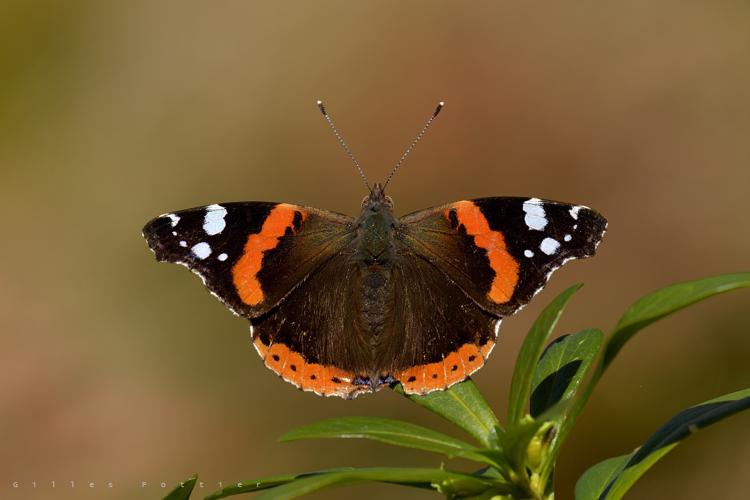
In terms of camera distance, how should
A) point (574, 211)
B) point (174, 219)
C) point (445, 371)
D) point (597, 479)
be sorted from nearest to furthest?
point (597, 479) → point (445, 371) → point (574, 211) → point (174, 219)

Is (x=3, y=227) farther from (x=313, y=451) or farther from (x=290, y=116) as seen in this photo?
(x=313, y=451)

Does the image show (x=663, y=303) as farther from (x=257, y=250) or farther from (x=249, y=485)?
(x=257, y=250)

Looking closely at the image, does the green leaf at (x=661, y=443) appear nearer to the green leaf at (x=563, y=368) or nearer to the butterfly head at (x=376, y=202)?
the green leaf at (x=563, y=368)

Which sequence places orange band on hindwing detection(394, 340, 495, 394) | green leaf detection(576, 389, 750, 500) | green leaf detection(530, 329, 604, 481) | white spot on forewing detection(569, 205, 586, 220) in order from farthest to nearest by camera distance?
1. white spot on forewing detection(569, 205, 586, 220)
2. orange band on hindwing detection(394, 340, 495, 394)
3. green leaf detection(530, 329, 604, 481)
4. green leaf detection(576, 389, 750, 500)

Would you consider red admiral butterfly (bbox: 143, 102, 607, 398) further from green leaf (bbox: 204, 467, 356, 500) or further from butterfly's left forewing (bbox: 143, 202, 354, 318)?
green leaf (bbox: 204, 467, 356, 500)

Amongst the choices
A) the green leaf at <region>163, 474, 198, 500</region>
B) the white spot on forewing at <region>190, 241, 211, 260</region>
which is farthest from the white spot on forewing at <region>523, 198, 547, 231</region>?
the green leaf at <region>163, 474, 198, 500</region>

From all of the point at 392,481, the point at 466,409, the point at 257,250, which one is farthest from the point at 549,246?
the point at 392,481

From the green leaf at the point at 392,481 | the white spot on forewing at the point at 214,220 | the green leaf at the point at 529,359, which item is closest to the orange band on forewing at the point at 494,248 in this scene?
the white spot on forewing at the point at 214,220
